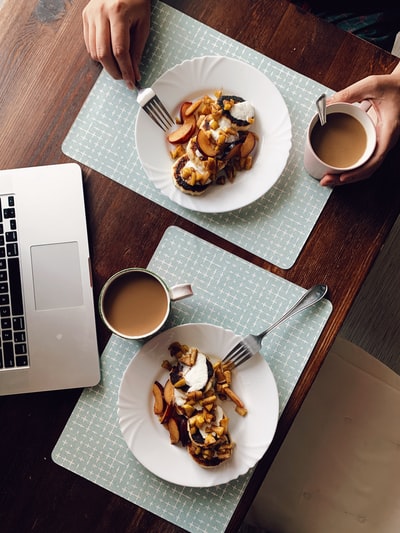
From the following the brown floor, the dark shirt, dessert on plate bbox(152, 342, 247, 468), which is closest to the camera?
dessert on plate bbox(152, 342, 247, 468)

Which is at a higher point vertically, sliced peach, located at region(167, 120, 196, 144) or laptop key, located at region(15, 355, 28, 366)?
sliced peach, located at region(167, 120, 196, 144)

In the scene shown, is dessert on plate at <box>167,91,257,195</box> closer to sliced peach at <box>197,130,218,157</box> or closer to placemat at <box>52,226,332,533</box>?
sliced peach at <box>197,130,218,157</box>

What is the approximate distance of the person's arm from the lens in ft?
3.14

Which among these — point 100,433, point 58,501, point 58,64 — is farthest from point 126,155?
point 58,501

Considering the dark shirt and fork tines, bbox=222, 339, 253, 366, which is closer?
fork tines, bbox=222, 339, 253, 366

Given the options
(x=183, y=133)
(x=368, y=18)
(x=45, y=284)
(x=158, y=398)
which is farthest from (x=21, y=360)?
(x=368, y=18)

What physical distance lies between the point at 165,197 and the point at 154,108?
0.50 feet

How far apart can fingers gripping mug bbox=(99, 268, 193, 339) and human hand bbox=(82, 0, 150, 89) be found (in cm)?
34

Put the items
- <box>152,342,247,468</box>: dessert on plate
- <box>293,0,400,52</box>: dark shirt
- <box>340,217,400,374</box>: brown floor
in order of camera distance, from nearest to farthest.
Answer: <box>152,342,247,468</box>: dessert on plate < <box>293,0,400,52</box>: dark shirt < <box>340,217,400,374</box>: brown floor

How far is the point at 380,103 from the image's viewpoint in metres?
0.98

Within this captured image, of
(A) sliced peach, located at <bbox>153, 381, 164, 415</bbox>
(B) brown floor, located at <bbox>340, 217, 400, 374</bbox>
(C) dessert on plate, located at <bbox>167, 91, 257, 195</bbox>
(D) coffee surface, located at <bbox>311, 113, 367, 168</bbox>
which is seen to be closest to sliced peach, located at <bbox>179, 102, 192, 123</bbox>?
(C) dessert on plate, located at <bbox>167, 91, 257, 195</bbox>

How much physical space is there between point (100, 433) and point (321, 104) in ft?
2.17

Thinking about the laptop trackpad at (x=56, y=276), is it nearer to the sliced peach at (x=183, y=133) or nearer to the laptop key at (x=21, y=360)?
the laptop key at (x=21, y=360)

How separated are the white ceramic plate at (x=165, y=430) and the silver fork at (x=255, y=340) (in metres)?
0.01
